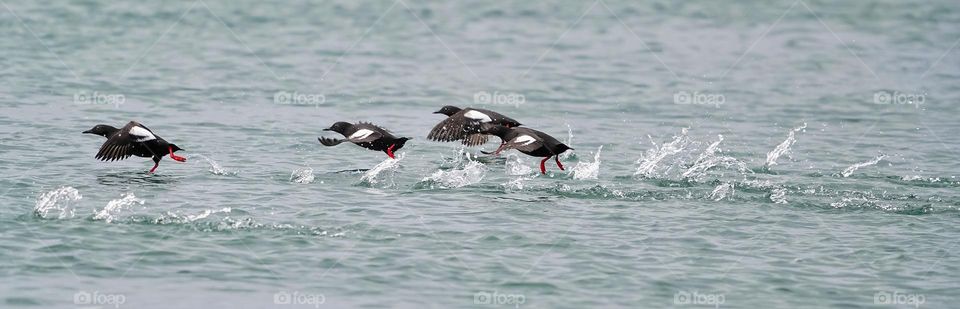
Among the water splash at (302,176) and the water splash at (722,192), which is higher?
the water splash at (302,176)

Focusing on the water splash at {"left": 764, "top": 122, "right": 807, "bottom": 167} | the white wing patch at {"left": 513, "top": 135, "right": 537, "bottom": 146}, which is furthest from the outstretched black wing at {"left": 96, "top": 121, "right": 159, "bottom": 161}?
the water splash at {"left": 764, "top": 122, "right": 807, "bottom": 167}

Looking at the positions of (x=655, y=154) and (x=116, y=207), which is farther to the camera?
(x=655, y=154)

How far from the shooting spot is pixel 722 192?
15.9 meters

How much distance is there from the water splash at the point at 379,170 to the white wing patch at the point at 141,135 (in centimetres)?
261

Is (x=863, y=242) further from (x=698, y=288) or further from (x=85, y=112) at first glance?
(x=85, y=112)

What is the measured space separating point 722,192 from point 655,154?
236 cm

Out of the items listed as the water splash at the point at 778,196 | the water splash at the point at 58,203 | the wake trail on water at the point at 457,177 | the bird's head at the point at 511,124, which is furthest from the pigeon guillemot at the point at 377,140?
the water splash at the point at 778,196

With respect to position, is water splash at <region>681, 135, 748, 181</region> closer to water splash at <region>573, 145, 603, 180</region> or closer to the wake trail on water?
water splash at <region>573, 145, 603, 180</region>

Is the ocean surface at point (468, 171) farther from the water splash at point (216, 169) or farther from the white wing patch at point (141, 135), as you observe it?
the white wing patch at point (141, 135)

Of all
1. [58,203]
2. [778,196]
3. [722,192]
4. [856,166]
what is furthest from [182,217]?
[856,166]

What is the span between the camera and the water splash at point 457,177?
1623 centimetres

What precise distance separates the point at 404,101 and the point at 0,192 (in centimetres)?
1090

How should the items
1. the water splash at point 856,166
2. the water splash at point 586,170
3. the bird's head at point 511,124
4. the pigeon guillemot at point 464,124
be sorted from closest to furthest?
the water splash at point 586,170, the water splash at point 856,166, the bird's head at point 511,124, the pigeon guillemot at point 464,124

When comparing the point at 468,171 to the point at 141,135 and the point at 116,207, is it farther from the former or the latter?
the point at 116,207
